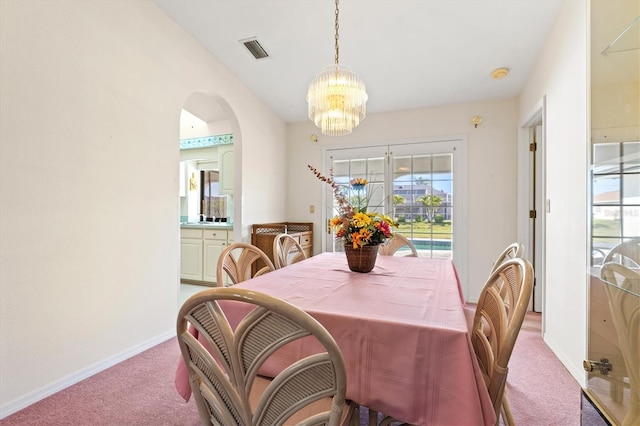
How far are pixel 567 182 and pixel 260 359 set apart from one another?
2.43 meters

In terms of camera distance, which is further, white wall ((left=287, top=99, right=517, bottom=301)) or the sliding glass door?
the sliding glass door

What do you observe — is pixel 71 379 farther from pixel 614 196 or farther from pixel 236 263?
pixel 614 196

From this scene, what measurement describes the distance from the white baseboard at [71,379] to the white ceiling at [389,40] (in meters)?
2.72

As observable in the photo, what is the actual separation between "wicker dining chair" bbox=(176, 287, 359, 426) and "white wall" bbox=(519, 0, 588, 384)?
1.93 meters

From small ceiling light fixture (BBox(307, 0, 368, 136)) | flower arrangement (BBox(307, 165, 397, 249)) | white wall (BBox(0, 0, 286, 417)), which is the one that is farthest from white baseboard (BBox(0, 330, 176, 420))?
small ceiling light fixture (BBox(307, 0, 368, 136))

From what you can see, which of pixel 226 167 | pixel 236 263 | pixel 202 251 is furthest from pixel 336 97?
pixel 202 251

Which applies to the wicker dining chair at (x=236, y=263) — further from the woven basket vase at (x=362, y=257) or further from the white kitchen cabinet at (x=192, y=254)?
the white kitchen cabinet at (x=192, y=254)

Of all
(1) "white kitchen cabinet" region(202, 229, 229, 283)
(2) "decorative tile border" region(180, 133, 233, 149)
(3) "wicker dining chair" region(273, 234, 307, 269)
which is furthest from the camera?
(2) "decorative tile border" region(180, 133, 233, 149)

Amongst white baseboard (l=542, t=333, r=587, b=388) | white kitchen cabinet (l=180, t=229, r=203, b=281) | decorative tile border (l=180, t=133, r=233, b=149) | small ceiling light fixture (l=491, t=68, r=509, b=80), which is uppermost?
small ceiling light fixture (l=491, t=68, r=509, b=80)

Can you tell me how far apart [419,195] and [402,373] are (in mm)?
3139

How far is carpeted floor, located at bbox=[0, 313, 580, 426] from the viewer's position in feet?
5.08

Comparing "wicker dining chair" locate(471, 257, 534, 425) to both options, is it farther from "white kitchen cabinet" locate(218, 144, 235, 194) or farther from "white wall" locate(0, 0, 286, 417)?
"white kitchen cabinet" locate(218, 144, 235, 194)

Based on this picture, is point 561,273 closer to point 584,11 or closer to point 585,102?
point 585,102

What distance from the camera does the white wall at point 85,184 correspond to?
1.62m
